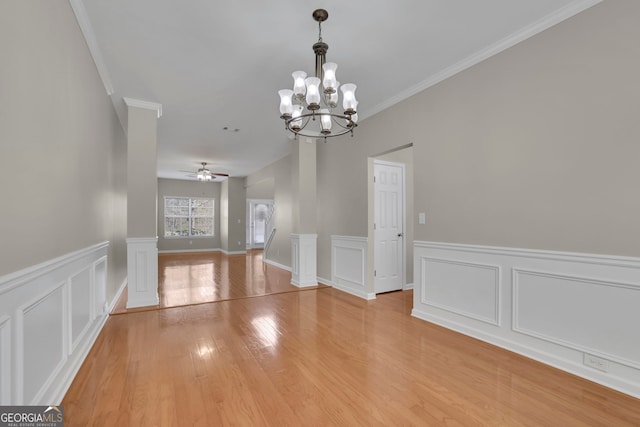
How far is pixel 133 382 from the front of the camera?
220cm

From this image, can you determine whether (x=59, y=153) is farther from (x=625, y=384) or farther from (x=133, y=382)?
(x=625, y=384)

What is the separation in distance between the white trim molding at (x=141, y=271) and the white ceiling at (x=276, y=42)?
1953 millimetres

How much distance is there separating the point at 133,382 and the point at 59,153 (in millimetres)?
1716

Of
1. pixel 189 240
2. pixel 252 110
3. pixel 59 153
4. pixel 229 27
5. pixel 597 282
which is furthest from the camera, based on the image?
pixel 189 240

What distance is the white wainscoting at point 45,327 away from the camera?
137 centimetres

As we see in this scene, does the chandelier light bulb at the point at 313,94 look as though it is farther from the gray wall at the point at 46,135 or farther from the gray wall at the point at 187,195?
the gray wall at the point at 187,195

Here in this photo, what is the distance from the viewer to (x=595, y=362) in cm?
220

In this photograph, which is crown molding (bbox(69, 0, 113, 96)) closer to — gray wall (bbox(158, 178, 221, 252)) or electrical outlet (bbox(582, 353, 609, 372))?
electrical outlet (bbox(582, 353, 609, 372))

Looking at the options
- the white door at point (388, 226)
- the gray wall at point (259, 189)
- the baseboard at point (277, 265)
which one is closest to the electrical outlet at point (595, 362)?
the white door at point (388, 226)

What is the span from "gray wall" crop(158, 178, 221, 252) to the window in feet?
0.52

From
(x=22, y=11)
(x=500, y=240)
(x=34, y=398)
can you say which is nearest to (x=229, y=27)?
(x=22, y=11)

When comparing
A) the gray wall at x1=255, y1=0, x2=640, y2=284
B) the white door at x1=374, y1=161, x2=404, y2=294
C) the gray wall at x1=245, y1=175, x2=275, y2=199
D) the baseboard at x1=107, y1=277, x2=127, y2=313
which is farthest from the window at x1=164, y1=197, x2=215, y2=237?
the gray wall at x1=255, y1=0, x2=640, y2=284

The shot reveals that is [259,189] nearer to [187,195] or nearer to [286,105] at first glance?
[187,195]

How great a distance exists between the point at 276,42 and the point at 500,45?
2.10 m
